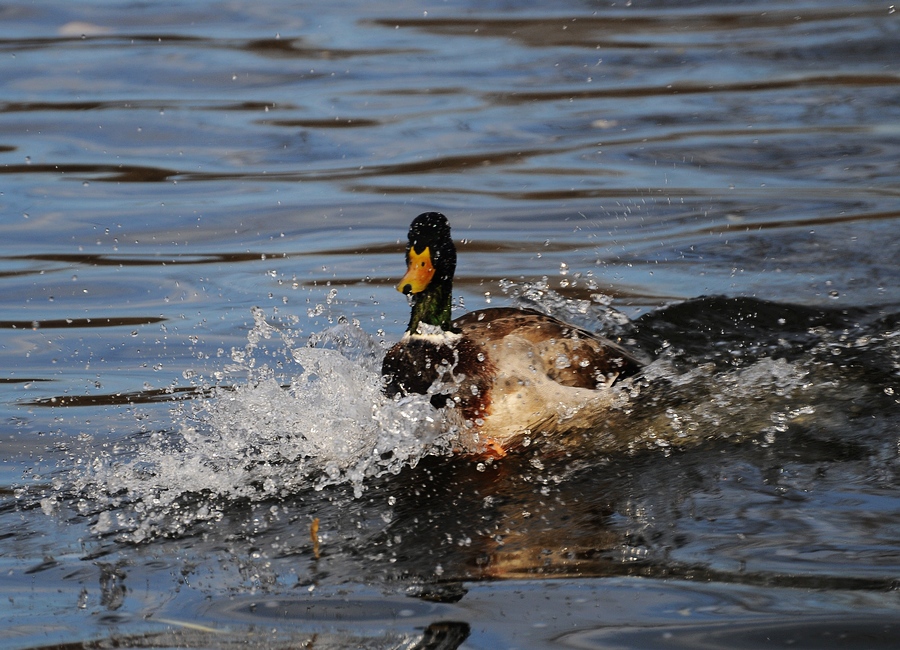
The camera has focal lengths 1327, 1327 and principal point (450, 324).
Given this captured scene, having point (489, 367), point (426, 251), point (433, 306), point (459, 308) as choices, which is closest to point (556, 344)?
point (489, 367)

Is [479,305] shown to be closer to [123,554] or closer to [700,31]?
[123,554]

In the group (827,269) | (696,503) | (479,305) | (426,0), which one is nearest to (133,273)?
(479,305)

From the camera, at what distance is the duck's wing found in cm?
593

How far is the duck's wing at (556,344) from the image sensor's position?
Result: 19.5ft

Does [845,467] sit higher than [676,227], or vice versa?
[676,227]

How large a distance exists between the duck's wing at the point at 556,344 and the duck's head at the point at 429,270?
0.17m

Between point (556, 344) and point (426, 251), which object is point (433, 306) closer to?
point (426, 251)

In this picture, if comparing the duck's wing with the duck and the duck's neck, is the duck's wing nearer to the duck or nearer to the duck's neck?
the duck

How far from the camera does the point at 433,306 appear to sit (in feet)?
19.7

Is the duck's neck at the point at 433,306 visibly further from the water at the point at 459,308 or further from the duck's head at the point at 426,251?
the water at the point at 459,308

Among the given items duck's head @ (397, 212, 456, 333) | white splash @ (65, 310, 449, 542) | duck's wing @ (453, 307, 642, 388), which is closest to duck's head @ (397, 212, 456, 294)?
duck's head @ (397, 212, 456, 333)

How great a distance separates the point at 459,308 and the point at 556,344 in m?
1.83

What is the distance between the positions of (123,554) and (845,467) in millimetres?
2652

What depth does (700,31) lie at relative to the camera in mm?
14250
